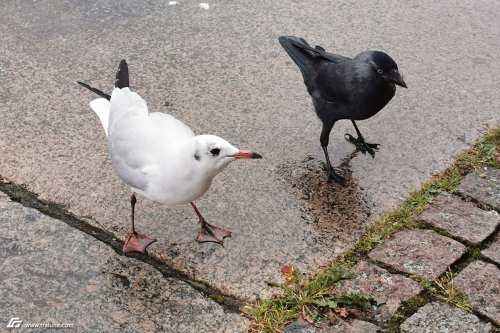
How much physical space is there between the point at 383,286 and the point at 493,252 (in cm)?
59

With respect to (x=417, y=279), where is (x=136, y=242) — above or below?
below

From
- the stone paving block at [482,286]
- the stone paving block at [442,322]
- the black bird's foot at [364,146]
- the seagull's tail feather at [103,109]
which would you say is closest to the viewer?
the stone paving block at [442,322]

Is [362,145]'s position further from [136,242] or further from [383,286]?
[136,242]

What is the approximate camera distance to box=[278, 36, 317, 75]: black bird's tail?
167 inches

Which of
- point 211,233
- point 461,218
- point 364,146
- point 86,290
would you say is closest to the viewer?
point 86,290

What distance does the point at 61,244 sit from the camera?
3354 mm

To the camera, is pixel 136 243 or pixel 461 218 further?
pixel 461 218

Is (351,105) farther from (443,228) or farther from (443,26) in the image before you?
(443,26)

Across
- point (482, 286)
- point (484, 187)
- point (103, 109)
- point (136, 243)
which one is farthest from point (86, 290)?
point (484, 187)

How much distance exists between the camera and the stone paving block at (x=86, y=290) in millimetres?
2971

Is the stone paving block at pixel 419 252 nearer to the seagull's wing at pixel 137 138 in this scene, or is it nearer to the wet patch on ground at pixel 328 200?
the wet patch on ground at pixel 328 200

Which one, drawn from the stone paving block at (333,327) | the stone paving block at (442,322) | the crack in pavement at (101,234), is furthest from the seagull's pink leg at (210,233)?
the stone paving block at (442,322)

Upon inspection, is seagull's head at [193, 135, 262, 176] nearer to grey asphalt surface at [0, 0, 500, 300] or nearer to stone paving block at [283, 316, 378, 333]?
grey asphalt surface at [0, 0, 500, 300]

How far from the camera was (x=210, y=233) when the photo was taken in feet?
11.3
